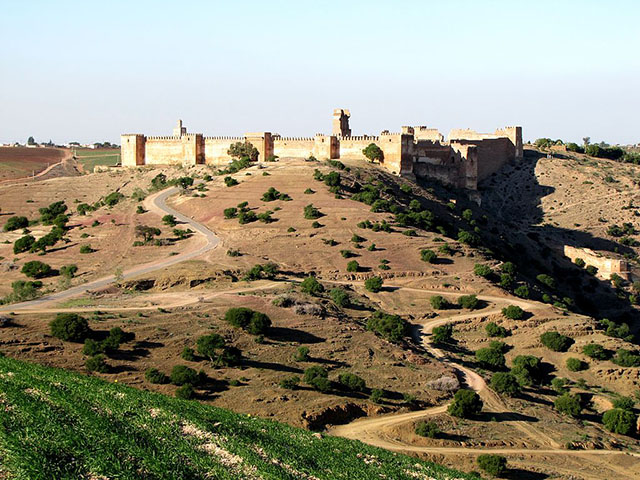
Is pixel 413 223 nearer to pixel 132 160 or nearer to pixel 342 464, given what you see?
pixel 132 160

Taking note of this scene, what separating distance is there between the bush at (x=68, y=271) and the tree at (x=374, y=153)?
26.5 meters

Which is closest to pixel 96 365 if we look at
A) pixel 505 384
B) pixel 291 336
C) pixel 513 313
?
pixel 291 336

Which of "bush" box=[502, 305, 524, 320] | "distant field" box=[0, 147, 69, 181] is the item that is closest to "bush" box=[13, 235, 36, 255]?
"bush" box=[502, 305, 524, 320]

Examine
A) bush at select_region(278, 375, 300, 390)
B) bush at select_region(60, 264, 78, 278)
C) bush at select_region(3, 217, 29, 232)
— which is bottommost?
bush at select_region(278, 375, 300, 390)

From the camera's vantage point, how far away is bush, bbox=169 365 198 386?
26391 millimetres

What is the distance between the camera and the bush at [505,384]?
30.2m

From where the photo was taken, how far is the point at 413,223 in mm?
51156

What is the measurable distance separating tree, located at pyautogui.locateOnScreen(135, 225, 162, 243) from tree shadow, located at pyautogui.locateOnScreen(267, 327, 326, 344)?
17093 millimetres

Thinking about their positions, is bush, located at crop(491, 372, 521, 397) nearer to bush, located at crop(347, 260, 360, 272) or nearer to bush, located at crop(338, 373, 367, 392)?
bush, located at crop(338, 373, 367, 392)

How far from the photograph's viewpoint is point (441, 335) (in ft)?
116

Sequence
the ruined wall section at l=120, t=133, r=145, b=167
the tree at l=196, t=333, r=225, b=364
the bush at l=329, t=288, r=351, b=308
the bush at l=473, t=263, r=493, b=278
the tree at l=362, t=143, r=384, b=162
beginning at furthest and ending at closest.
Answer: the ruined wall section at l=120, t=133, r=145, b=167, the tree at l=362, t=143, r=384, b=162, the bush at l=473, t=263, r=493, b=278, the bush at l=329, t=288, r=351, b=308, the tree at l=196, t=333, r=225, b=364

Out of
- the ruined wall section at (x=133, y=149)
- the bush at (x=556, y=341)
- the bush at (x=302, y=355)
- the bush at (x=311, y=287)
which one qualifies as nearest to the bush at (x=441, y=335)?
the bush at (x=556, y=341)

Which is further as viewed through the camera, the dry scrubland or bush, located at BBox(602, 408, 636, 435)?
bush, located at BBox(602, 408, 636, 435)

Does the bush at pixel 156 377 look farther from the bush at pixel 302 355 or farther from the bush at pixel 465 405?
the bush at pixel 465 405
